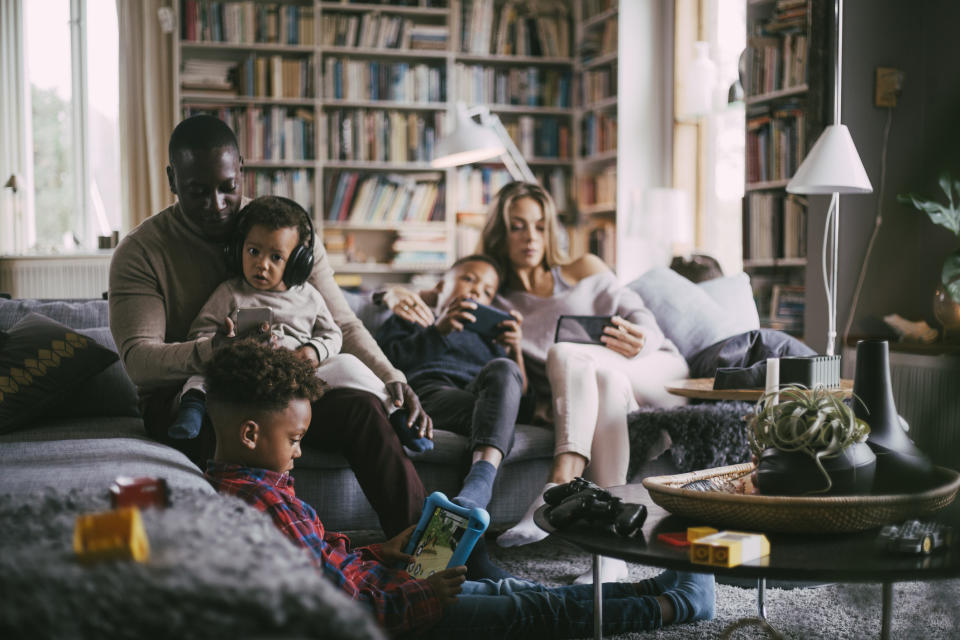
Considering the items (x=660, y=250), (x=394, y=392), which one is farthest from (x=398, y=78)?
(x=394, y=392)

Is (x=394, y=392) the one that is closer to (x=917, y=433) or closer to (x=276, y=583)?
(x=276, y=583)

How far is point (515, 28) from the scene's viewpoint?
5348 millimetres

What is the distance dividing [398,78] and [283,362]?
4029 mm

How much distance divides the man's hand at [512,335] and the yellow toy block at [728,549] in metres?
1.43

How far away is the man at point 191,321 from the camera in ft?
6.32

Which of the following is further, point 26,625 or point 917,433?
point 26,625

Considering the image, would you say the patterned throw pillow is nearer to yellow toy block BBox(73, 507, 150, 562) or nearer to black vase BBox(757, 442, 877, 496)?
yellow toy block BBox(73, 507, 150, 562)

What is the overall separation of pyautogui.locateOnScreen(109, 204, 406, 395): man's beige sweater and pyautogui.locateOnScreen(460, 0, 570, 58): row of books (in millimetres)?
3430

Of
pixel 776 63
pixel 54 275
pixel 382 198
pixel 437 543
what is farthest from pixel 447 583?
pixel 382 198

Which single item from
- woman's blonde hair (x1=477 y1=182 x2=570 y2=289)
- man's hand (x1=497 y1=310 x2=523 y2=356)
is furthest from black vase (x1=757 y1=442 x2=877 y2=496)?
woman's blonde hair (x1=477 y1=182 x2=570 y2=289)

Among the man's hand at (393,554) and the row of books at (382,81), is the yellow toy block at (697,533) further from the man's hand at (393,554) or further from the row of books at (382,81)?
the row of books at (382,81)

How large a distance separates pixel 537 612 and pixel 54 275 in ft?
12.5

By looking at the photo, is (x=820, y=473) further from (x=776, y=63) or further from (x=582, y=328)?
(x=776, y=63)

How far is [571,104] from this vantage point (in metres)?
5.44
